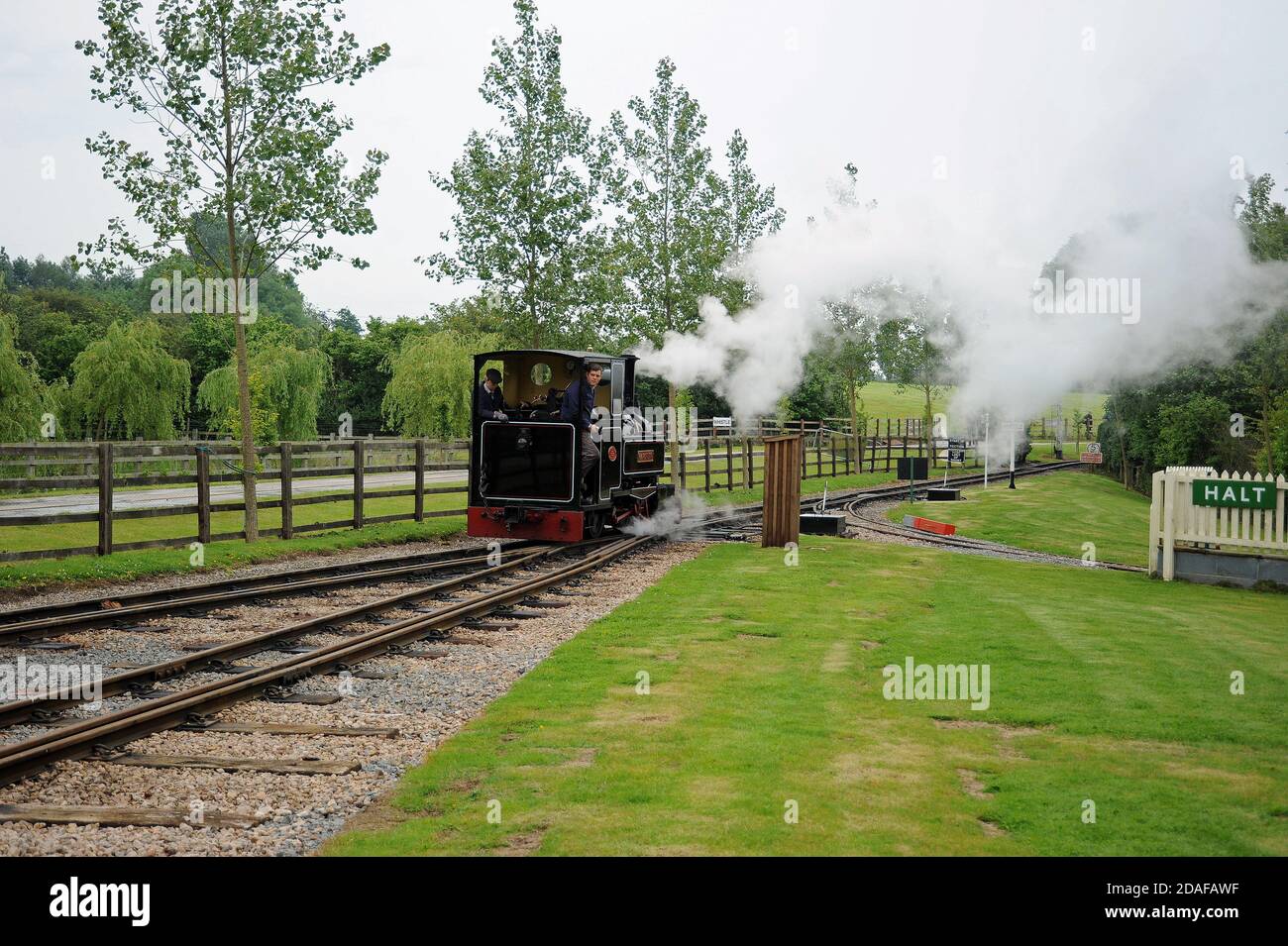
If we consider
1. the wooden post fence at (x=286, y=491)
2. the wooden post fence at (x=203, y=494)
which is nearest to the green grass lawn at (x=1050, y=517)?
the wooden post fence at (x=286, y=491)

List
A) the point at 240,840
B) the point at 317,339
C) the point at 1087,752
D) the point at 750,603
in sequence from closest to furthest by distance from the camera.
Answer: the point at 240,840
the point at 1087,752
the point at 750,603
the point at 317,339

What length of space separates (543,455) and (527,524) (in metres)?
1.39

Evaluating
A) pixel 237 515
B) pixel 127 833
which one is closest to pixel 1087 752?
pixel 127 833

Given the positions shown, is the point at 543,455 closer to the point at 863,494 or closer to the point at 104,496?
the point at 104,496

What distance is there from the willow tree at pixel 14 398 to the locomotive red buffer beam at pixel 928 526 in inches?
1055

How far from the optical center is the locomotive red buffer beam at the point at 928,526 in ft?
78.6

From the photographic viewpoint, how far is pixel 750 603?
41.7ft

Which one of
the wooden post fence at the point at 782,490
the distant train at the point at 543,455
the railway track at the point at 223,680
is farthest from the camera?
the wooden post fence at the point at 782,490

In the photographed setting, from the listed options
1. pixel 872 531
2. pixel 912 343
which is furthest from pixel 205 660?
pixel 912 343

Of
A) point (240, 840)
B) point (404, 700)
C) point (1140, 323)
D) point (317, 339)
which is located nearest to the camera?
point (240, 840)

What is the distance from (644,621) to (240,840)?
6672 millimetres

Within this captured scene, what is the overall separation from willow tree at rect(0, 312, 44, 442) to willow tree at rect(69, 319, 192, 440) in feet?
27.4

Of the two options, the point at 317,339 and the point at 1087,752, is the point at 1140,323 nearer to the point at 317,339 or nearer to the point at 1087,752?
the point at 1087,752

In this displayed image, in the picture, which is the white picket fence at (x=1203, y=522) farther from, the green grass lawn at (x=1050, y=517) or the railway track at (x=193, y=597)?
the railway track at (x=193, y=597)
